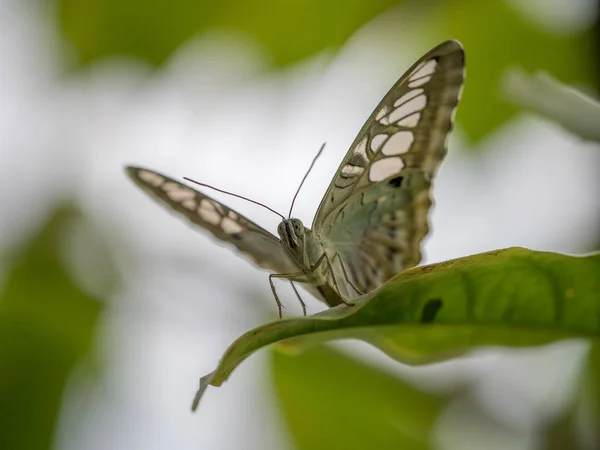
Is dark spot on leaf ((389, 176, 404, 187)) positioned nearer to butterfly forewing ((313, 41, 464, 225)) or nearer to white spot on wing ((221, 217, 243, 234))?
butterfly forewing ((313, 41, 464, 225))

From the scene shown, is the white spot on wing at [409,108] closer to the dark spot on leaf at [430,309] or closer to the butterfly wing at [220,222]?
the butterfly wing at [220,222]

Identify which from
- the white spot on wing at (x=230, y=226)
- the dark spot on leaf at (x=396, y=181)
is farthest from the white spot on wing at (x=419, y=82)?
the white spot on wing at (x=230, y=226)

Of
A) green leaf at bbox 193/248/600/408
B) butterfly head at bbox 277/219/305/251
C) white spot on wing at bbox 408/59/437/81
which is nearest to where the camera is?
green leaf at bbox 193/248/600/408

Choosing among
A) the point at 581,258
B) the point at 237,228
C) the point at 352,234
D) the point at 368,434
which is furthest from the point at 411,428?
the point at 581,258

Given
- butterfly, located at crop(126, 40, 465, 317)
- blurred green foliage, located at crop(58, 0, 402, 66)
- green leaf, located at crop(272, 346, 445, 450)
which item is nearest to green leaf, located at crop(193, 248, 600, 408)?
butterfly, located at crop(126, 40, 465, 317)

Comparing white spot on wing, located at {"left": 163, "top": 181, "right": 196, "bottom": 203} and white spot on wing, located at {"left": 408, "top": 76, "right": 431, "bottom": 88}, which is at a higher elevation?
white spot on wing, located at {"left": 408, "top": 76, "right": 431, "bottom": 88}

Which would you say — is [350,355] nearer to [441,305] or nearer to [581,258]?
[441,305]
